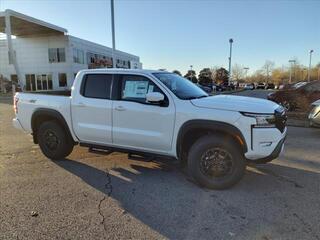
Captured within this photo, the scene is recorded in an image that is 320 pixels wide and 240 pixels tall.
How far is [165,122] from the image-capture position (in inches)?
214

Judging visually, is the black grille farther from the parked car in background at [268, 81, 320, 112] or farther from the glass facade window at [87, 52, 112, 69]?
the glass facade window at [87, 52, 112, 69]

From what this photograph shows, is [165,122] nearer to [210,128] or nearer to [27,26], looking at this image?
[210,128]

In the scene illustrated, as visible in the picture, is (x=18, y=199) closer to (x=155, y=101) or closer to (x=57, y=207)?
(x=57, y=207)

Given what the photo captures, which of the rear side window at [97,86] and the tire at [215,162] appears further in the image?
the rear side window at [97,86]

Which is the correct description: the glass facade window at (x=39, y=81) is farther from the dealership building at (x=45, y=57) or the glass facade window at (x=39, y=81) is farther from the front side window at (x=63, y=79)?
the front side window at (x=63, y=79)

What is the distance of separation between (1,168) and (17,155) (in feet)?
3.57

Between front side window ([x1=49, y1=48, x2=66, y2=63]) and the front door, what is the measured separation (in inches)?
1660

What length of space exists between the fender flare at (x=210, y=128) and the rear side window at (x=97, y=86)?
164 centimetres

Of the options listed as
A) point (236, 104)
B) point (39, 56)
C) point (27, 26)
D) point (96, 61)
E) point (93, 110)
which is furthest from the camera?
point (96, 61)

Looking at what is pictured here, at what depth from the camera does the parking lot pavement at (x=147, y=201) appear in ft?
12.7

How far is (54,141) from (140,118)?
2303 mm

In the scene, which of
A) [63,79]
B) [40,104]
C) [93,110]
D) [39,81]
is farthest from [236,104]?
[39,81]

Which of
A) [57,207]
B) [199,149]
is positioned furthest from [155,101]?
[57,207]

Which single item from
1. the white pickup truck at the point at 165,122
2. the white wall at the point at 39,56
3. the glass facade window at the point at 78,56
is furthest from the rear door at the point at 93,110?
the glass facade window at the point at 78,56
